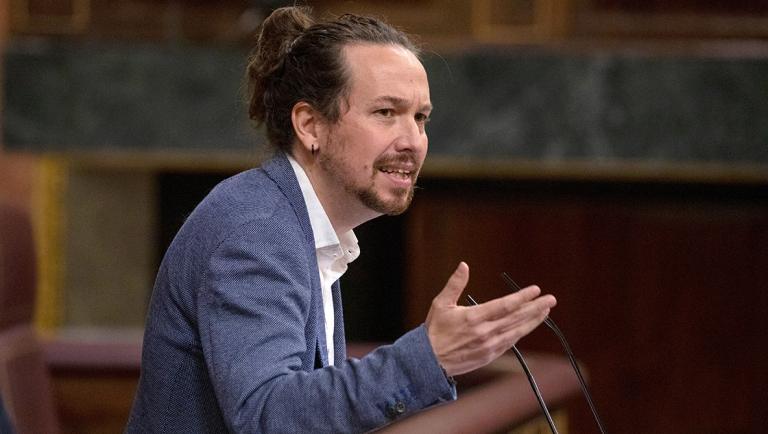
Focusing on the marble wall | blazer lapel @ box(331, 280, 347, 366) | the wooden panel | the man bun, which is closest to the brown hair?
the man bun

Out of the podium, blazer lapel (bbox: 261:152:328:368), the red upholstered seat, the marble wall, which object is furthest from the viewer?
the marble wall

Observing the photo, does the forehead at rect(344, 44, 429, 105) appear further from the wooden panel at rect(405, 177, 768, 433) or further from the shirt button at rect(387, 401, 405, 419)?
the wooden panel at rect(405, 177, 768, 433)

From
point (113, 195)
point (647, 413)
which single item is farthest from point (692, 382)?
point (113, 195)

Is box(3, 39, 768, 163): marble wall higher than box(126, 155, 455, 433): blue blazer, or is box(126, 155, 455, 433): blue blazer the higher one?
box(126, 155, 455, 433): blue blazer

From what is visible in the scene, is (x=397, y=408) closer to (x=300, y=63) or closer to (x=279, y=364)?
(x=279, y=364)

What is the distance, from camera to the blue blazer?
1.48m

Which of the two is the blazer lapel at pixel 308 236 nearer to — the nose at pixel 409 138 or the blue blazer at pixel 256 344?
the blue blazer at pixel 256 344

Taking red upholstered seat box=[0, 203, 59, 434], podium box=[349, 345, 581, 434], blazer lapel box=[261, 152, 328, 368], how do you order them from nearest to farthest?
blazer lapel box=[261, 152, 328, 368], podium box=[349, 345, 581, 434], red upholstered seat box=[0, 203, 59, 434]

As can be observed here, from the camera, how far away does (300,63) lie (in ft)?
5.98

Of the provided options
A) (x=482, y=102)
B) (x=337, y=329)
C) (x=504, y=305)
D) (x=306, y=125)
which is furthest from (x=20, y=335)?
(x=482, y=102)

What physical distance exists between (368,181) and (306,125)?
0.13 m

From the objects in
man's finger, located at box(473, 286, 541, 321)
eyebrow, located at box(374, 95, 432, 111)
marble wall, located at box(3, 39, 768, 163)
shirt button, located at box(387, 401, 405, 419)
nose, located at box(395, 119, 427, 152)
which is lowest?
marble wall, located at box(3, 39, 768, 163)

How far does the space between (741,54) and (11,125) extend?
7.17 ft

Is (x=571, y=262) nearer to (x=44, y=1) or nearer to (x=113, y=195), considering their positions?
(x=113, y=195)
